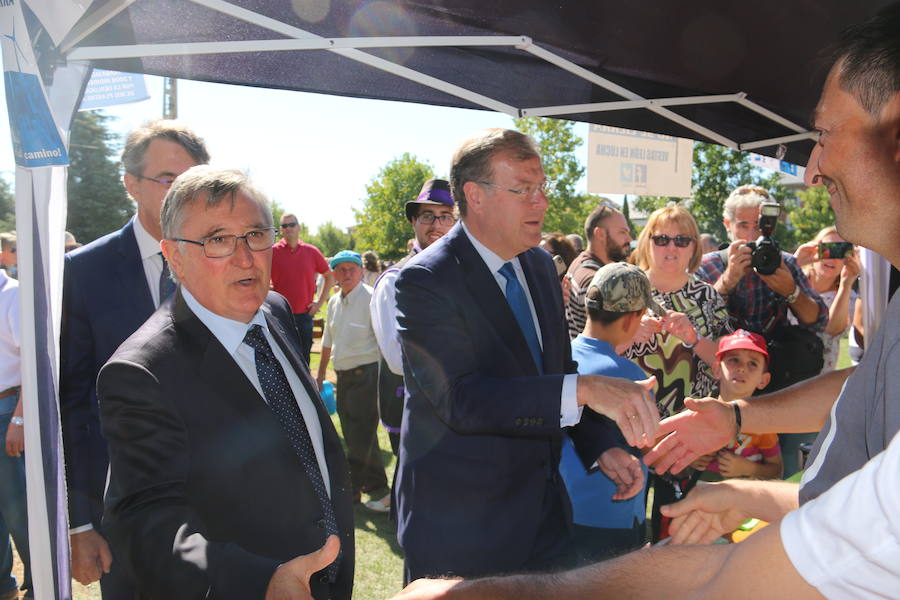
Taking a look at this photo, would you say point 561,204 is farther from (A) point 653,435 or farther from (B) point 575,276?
(A) point 653,435

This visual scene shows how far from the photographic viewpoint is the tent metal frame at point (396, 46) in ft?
7.29

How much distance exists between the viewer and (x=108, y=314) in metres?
2.33

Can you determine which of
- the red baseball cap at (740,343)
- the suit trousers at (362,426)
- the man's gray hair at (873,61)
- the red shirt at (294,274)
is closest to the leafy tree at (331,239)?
the red shirt at (294,274)

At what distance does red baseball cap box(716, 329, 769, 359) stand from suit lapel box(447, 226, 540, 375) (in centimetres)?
205

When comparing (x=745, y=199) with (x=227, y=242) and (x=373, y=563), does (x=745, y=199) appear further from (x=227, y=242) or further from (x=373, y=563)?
(x=227, y=242)

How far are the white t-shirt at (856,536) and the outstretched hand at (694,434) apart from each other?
5.20ft

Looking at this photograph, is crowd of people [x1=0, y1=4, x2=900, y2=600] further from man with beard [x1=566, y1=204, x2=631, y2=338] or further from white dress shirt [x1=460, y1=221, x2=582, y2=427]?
man with beard [x1=566, y1=204, x2=631, y2=338]

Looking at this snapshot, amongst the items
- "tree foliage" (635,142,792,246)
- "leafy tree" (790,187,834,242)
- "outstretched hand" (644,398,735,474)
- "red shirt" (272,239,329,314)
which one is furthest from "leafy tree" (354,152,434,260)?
"outstretched hand" (644,398,735,474)

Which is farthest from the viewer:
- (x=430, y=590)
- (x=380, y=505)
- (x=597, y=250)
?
(x=380, y=505)

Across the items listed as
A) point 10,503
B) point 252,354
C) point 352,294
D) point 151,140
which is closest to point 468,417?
point 252,354

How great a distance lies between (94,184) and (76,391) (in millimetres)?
33108

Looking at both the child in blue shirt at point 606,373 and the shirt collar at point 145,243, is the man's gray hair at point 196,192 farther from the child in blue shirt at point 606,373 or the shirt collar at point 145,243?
the child in blue shirt at point 606,373

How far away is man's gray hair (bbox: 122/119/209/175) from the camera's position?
2539 mm

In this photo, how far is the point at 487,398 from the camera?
2010mm
